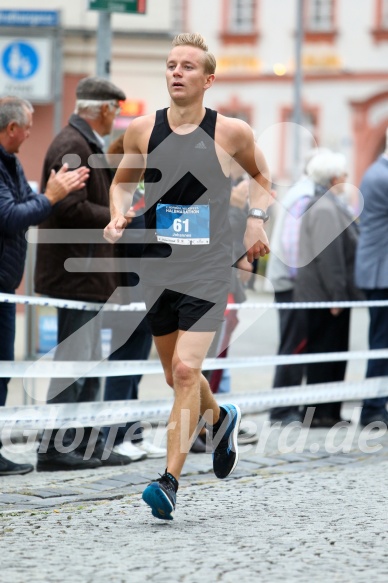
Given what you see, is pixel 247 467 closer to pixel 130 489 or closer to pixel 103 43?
pixel 130 489

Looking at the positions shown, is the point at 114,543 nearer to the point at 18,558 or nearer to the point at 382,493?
the point at 18,558

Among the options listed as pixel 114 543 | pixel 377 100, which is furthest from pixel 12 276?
pixel 377 100

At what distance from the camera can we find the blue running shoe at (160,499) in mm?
5566

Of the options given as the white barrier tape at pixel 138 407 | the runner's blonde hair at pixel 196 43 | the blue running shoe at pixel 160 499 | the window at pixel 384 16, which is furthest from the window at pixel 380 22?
the blue running shoe at pixel 160 499

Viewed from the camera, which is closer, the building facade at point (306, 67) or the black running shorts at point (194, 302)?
the black running shorts at point (194, 302)

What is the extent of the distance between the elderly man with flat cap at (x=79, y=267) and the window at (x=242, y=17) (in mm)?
36212

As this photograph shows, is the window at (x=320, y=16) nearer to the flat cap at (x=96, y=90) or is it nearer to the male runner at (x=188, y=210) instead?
the flat cap at (x=96, y=90)

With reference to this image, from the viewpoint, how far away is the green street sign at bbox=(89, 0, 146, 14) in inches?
351

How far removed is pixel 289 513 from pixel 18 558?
4.74 ft

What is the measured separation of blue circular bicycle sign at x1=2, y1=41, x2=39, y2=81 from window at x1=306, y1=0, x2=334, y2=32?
29749mm

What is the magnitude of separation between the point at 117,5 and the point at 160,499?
4.35m

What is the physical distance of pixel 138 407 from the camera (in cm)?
786

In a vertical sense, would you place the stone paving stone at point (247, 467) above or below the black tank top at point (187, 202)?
below

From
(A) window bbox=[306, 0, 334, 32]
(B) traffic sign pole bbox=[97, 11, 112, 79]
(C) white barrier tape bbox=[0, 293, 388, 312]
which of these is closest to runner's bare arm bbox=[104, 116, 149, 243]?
(C) white barrier tape bbox=[0, 293, 388, 312]
